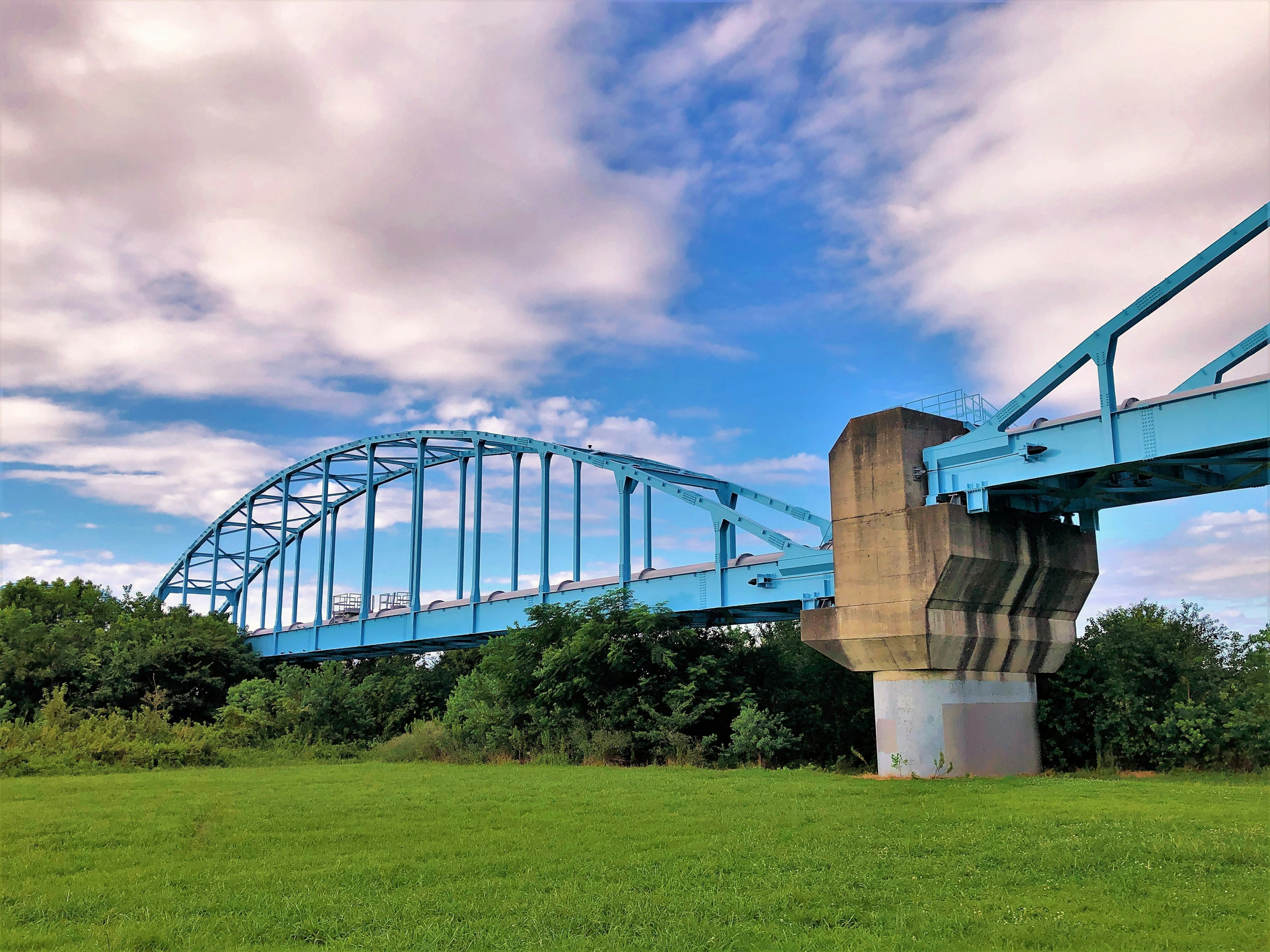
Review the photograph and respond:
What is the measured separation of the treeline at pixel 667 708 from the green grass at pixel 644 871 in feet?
33.2

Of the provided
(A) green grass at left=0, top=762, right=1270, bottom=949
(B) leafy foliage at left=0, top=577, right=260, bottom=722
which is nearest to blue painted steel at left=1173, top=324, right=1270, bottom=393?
(A) green grass at left=0, top=762, right=1270, bottom=949

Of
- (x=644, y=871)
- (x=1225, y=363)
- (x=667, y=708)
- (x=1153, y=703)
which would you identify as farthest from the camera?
(x=667, y=708)

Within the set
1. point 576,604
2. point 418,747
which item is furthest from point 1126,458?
point 418,747

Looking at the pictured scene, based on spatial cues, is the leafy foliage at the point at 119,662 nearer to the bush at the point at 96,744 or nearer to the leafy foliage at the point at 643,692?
the bush at the point at 96,744

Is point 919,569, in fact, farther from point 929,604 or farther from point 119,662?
point 119,662

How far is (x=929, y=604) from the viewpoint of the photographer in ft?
81.4

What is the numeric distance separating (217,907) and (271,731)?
36144 millimetres

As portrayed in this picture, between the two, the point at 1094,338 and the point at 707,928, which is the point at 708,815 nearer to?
the point at 707,928

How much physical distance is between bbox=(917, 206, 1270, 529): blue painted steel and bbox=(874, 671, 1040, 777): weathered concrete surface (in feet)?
15.1

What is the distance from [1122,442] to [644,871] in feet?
53.5

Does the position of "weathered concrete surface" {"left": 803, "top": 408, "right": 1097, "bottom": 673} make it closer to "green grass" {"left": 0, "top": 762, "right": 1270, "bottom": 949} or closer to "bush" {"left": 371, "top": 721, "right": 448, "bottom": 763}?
"green grass" {"left": 0, "top": 762, "right": 1270, "bottom": 949}

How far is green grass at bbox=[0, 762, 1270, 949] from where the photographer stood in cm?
872

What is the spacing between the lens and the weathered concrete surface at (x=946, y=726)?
25266 millimetres

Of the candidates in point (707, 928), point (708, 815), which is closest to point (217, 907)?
point (707, 928)
